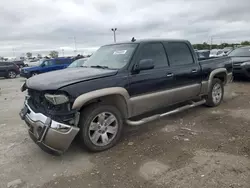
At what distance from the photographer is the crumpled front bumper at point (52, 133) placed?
10.5 ft

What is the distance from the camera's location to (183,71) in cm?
489

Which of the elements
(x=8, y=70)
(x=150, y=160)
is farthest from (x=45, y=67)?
(x=150, y=160)

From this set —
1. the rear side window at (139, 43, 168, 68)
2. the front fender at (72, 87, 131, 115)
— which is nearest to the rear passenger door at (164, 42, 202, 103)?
the rear side window at (139, 43, 168, 68)

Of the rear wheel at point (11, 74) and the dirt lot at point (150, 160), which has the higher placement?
the rear wheel at point (11, 74)

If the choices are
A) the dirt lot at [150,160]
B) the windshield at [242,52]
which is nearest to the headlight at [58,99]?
the dirt lot at [150,160]

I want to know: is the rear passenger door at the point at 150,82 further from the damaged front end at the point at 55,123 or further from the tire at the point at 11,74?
the tire at the point at 11,74

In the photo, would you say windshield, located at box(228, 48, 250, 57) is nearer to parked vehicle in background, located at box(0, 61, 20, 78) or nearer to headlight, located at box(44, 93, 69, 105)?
headlight, located at box(44, 93, 69, 105)

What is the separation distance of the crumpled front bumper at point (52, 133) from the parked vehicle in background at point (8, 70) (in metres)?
18.9

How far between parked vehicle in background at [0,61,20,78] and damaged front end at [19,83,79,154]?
18.9 m

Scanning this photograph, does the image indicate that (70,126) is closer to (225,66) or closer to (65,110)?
(65,110)

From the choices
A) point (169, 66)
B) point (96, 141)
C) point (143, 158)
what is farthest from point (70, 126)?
point (169, 66)

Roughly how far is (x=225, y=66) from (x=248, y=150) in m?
3.24

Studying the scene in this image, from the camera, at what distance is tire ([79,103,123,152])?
3.51 metres

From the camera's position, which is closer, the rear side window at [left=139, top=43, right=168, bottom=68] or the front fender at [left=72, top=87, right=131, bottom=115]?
the front fender at [left=72, top=87, right=131, bottom=115]
